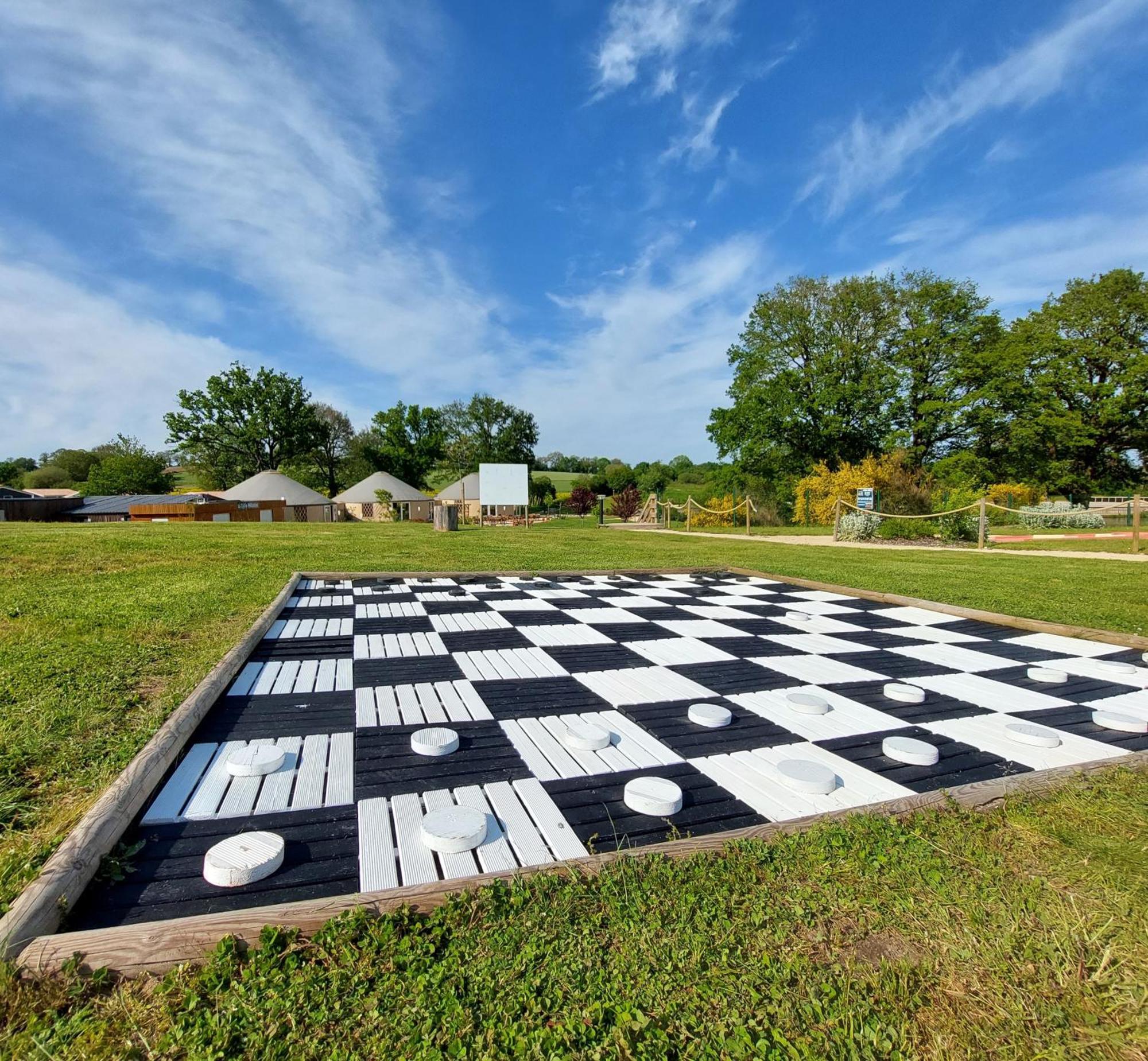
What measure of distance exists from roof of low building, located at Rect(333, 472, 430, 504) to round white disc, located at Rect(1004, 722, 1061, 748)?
32.4 meters

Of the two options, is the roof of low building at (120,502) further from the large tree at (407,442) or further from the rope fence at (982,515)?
the rope fence at (982,515)

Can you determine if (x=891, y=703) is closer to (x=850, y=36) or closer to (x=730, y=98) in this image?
(x=850, y=36)

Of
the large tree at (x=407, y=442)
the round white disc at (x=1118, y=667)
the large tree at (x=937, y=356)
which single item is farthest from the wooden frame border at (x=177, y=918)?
the large tree at (x=407, y=442)

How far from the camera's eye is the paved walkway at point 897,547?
9242 millimetres

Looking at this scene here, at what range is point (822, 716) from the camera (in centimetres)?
242

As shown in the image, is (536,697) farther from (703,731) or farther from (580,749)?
(703,731)

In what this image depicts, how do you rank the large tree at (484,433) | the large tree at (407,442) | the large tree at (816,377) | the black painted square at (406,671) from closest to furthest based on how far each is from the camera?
the black painted square at (406,671)
the large tree at (816,377)
the large tree at (407,442)
the large tree at (484,433)

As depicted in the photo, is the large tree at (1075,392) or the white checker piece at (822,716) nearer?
the white checker piece at (822,716)

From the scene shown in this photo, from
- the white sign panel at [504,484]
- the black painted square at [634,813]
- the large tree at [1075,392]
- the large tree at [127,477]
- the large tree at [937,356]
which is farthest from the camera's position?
the large tree at [127,477]

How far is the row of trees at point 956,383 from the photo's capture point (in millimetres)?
21234

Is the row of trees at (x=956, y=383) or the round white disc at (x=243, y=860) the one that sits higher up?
the row of trees at (x=956, y=383)

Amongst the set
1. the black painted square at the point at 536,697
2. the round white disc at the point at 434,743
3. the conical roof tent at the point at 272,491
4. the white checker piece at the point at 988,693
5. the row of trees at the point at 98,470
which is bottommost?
the white checker piece at the point at 988,693

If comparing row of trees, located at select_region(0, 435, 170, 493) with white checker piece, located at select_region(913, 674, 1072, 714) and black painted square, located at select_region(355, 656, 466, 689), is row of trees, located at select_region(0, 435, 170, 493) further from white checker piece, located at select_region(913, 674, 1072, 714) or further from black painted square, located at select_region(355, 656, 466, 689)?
white checker piece, located at select_region(913, 674, 1072, 714)

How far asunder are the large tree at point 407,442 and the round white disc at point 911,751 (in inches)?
1731
